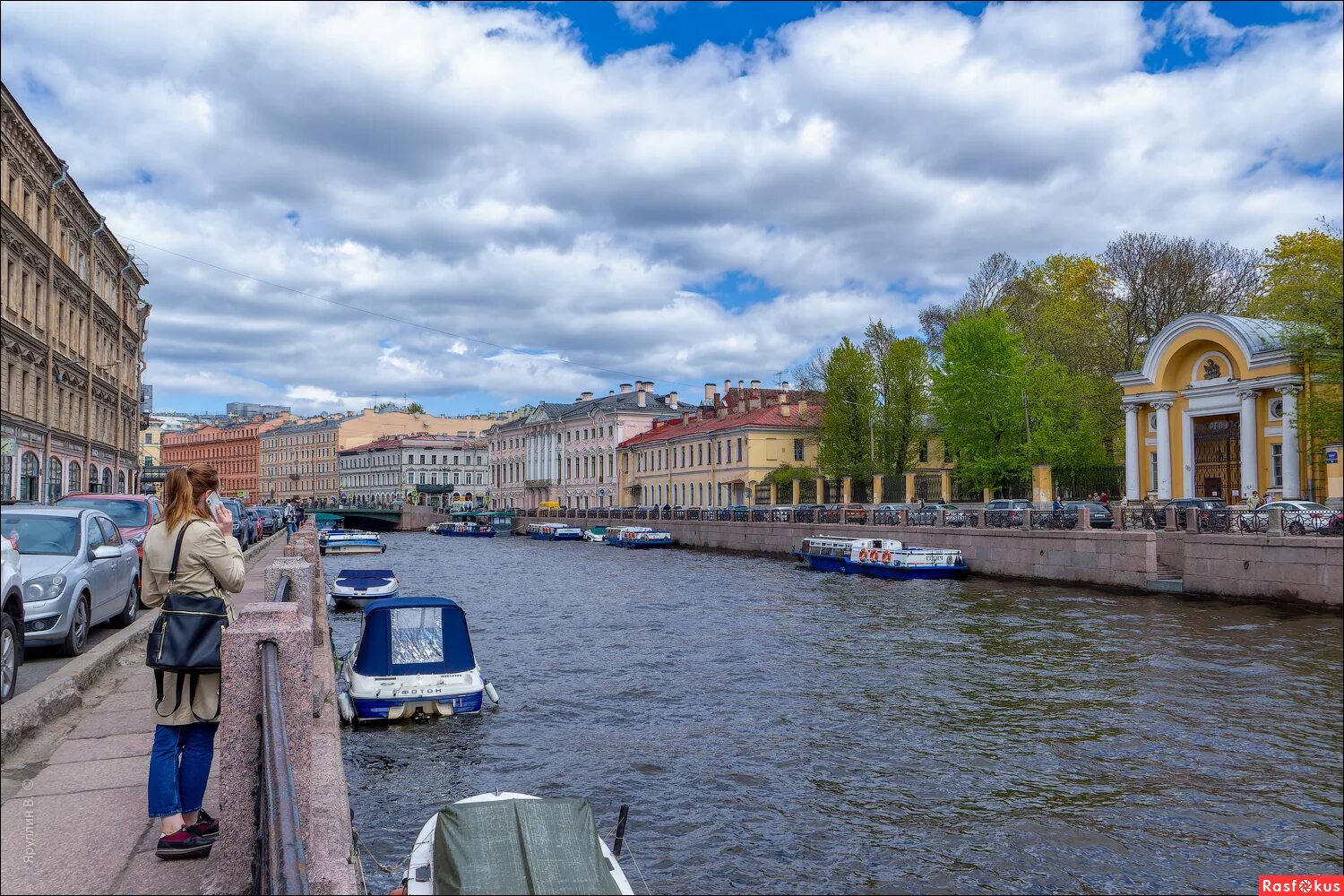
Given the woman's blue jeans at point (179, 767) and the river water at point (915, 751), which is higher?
the woman's blue jeans at point (179, 767)

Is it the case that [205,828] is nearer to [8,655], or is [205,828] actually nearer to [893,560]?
[8,655]

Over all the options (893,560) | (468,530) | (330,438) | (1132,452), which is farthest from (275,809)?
(330,438)

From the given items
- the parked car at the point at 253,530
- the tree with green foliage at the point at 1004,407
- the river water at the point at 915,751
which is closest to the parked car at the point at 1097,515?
the river water at the point at 915,751

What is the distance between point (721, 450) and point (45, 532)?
58.9m

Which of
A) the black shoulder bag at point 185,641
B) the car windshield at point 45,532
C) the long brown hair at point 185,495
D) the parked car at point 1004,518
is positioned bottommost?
the parked car at point 1004,518

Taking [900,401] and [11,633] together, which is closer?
[11,633]

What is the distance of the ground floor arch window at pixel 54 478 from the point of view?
3291 centimetres

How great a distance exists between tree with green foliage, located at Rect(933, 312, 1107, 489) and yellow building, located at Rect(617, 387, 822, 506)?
17.0 metres

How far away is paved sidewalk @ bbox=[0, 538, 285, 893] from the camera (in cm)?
383

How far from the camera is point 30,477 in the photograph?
31406mm

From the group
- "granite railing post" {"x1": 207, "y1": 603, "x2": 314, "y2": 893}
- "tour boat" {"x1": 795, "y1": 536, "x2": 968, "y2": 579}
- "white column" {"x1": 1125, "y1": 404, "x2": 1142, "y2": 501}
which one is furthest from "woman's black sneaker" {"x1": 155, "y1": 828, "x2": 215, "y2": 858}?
"white column" {"x1": 1125, "y1": 404, "x2": 1142, "y2": 501}

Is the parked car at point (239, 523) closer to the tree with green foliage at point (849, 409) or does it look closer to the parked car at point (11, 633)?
the parked car at point (11, 633)

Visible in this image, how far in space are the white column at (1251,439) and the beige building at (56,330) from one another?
3752 centimetres

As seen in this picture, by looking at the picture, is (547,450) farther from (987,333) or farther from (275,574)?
(275,574)
